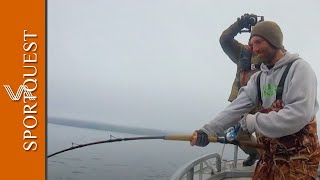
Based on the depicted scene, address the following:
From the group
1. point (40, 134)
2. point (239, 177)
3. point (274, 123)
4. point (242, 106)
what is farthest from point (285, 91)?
point (40, 134)

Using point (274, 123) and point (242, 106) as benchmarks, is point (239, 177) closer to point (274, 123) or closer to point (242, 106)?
point (242, 106)

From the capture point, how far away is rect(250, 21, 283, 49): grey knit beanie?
2.87 meters

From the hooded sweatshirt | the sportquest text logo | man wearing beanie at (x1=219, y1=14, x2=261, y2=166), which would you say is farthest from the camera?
man wearing beanie at (x1=219, y1=14, x2=261, y2=166)

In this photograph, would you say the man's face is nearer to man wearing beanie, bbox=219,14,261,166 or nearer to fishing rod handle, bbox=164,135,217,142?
fishing rod handle, bbox=164,135,217,142

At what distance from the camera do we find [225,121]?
3.24 m

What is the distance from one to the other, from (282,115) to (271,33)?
2.13 ft

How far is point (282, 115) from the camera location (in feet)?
8.73

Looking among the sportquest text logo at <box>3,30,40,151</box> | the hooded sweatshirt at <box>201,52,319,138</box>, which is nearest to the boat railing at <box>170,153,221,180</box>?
the hooded sweatshirt at <box>201,52,319,138</box>

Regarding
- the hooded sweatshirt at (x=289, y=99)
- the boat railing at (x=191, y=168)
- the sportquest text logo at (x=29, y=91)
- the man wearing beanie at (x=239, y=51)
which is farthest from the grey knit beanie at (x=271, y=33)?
the sportquest text logo at (x=29, y=91)

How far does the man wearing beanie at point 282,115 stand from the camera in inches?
105

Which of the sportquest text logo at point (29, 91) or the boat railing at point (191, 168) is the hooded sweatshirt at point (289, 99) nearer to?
the boat railing at point (191, 168)

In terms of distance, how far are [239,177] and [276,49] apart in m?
3.00

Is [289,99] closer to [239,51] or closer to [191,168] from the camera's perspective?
[191,168]

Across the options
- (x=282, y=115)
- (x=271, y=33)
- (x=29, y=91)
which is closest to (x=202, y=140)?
(x=282, y=115)
